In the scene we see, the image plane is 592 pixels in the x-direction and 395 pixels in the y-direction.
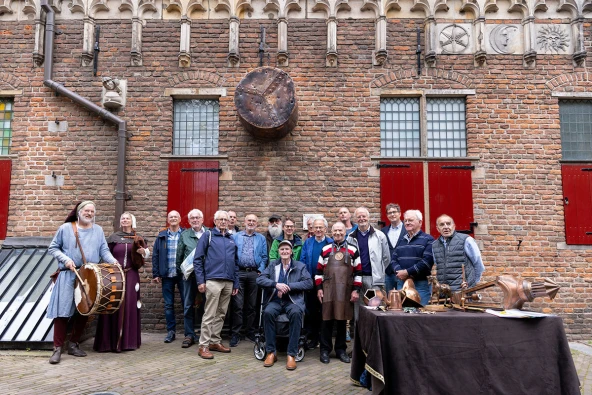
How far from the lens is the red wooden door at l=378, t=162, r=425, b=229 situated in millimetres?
8023

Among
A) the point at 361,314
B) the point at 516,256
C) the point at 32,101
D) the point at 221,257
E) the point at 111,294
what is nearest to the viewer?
the point at 361,314

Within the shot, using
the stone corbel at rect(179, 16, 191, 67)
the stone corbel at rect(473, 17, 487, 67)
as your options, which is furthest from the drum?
the stone corbel at rect(473, 17, 487, 67)

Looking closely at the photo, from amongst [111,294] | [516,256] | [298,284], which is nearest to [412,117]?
[516,256]

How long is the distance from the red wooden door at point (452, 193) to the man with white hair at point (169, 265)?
4.37 metres

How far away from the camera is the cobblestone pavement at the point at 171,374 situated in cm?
461

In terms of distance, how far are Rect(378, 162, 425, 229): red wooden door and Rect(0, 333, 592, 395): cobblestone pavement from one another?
318cm

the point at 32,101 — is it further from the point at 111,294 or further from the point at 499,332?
the point at 499,332

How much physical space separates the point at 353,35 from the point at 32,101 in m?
6.12

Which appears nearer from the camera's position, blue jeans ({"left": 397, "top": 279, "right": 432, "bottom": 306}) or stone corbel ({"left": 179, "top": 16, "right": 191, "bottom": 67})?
blue jeans ({"left": 397, "top": 279, "right": 432, "bottom": 306})

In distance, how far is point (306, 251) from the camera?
6391mm

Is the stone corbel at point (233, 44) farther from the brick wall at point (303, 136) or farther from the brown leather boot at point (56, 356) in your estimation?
the brown leather boot at point (56, 356)

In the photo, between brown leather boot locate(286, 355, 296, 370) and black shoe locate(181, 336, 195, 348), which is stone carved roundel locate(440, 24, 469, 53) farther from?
black shoe locate(181, 336, 195, 348)

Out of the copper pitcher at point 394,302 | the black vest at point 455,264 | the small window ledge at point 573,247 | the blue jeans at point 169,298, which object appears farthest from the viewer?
the small window ledge at point 573,247

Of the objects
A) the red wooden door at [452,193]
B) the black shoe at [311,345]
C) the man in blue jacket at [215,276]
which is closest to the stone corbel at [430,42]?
the red wooden door at [452,193]
